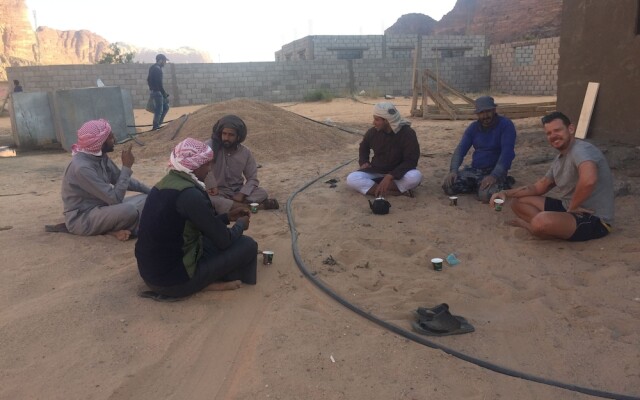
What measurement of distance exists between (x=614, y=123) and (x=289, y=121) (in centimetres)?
603

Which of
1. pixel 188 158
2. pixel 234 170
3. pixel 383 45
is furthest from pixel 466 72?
pixel 188 158

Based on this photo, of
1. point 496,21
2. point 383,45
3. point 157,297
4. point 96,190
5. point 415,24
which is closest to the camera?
point 157,297

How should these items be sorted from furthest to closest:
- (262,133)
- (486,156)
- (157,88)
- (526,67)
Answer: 1. (526,67)
2. (157,88)
3. (262,133)
4. (486,156)

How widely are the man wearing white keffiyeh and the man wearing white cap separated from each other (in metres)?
2.65

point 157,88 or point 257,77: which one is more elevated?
point 257,77

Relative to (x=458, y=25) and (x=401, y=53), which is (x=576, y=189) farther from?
(x=458, y=25)

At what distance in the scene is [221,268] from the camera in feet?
11.0

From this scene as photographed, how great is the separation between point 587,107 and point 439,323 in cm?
542

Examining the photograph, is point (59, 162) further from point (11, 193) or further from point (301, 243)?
point (301, 243)

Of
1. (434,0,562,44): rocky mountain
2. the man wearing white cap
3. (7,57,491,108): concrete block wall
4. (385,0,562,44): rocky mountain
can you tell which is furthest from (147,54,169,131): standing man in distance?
(434,0,562,44): rocky mountain

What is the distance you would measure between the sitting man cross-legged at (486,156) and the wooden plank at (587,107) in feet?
6.65

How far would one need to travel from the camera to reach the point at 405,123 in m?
5.73

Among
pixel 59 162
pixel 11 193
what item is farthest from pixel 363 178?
pixel 59 162

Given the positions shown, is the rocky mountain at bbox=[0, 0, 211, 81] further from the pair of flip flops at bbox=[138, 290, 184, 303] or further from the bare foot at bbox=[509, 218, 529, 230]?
the bare foot at bbox=[509, 218, 529, 230]
